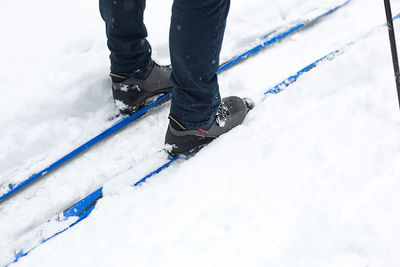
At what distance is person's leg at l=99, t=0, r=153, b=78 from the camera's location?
1.34 meters

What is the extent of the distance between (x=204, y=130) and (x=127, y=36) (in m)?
0.56

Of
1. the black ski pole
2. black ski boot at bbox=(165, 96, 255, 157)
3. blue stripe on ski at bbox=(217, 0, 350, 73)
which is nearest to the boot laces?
black ski boot at bbox=(165, 96, 255, 157)

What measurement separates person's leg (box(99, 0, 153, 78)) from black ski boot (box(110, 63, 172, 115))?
0.03m

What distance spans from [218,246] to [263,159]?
1.41 ft

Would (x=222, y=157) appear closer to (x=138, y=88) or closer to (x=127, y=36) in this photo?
(x=138, y=88)

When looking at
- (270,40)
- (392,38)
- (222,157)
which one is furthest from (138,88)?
(392,38)

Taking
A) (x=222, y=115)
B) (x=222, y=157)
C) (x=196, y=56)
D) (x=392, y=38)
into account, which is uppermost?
(x=196, y=56)

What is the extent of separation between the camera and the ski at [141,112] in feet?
4.87

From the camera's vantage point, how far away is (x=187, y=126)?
1380 millimetres

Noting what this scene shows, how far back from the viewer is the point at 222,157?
4.65 ft

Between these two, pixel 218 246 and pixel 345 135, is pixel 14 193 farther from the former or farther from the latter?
pixel 345 135

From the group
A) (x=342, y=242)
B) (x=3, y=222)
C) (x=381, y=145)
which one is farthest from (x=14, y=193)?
(x=381, y=145)

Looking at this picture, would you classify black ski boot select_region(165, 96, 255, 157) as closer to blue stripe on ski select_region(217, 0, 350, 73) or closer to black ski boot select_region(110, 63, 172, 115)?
black ski boot select_region(110, 63, 172, 115)

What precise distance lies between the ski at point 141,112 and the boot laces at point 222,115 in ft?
1.35
